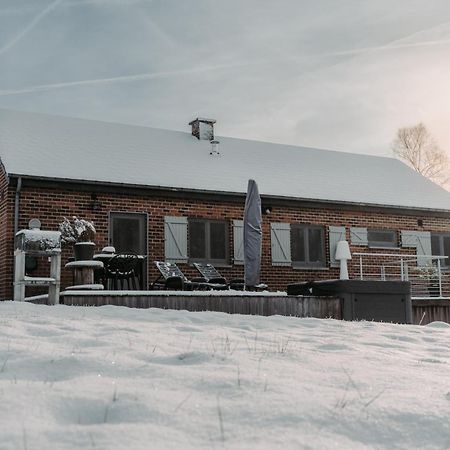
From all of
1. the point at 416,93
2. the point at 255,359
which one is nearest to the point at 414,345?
the point at 255,359

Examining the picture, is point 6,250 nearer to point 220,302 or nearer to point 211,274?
point 211,274

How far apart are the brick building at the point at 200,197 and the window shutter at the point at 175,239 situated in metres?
0.02

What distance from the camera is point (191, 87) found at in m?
16.0

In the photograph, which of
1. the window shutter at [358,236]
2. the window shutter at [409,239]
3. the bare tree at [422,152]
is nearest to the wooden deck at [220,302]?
the window shutter at [358,236]

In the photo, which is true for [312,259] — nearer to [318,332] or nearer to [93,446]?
[318,332]

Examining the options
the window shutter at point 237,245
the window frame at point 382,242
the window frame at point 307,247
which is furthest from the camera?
the window frame at point 382,242

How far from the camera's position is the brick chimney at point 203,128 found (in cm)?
1823

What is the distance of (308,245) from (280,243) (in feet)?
3.12

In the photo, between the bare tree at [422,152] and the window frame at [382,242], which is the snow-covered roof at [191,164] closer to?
the window frame at [382,242]

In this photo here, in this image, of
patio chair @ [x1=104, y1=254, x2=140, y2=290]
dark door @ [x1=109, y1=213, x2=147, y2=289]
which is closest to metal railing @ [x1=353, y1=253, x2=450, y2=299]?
dark door @ [x1=109, y1=213, x2=147, y2=289]

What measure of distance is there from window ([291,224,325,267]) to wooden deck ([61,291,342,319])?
584cm

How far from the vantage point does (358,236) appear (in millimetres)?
16219

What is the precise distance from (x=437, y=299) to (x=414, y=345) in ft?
27.0

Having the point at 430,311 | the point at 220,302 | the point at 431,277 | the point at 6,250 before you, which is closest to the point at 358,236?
the point at 431,277
